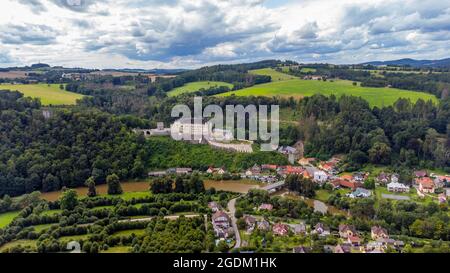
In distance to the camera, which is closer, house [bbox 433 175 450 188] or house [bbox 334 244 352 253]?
house [bbox 334 244 352 253]

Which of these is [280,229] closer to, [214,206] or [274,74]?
[214,206]

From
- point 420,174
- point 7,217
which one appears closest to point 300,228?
point 420,174

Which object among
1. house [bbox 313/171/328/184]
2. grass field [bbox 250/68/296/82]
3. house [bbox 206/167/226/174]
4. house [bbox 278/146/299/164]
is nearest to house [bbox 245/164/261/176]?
house [bbox 206/167/226/174]

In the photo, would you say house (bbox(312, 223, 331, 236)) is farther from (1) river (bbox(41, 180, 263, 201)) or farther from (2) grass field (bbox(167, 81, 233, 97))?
(2) grass field (bbox(167, 81, 233, 97))


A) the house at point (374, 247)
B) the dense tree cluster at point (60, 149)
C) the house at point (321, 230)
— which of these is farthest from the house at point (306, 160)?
the house at point (374, 247)

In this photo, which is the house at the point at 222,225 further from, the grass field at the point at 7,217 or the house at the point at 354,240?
the grass field at the point at 7,217
